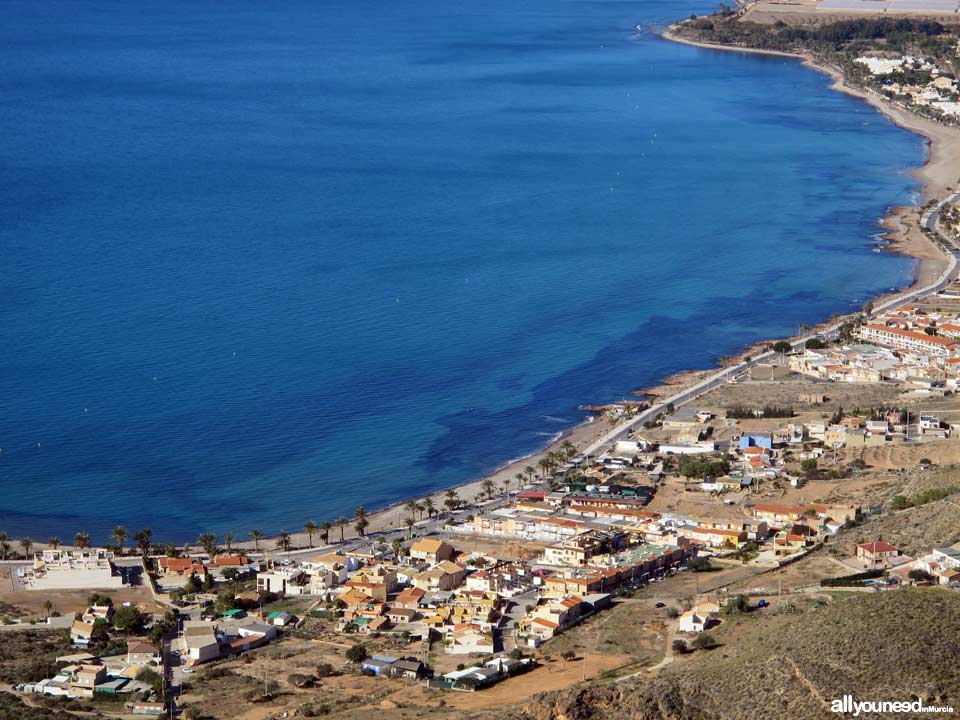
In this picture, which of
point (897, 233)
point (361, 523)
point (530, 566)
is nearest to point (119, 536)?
point (361, 523)

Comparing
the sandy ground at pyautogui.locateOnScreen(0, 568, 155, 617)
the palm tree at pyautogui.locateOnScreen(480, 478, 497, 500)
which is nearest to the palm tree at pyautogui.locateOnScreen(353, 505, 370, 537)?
the palm tree at pyautogui.locateOnScreen(480, 478, 497, 500)

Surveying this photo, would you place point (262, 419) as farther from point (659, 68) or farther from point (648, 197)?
point (659, 68)

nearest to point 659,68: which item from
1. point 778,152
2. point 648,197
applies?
point 778,152

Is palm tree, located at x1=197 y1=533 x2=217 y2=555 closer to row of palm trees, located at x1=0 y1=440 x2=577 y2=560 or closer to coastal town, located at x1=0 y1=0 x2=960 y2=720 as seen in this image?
row of palm trees, located at x1=0 y1=440 x2=577 y2=560

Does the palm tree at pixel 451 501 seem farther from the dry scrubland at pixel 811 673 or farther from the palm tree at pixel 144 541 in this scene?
the dry scrubland at pixel 811 673

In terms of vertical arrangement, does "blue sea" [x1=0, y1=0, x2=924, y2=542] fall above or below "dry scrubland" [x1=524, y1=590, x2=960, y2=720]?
below

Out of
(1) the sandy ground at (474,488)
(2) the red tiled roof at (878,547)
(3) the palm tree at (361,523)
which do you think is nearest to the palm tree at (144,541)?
(1) the sandy ground at (474,488)

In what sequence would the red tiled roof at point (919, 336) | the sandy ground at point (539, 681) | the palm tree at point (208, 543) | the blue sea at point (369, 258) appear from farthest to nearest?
the red tiled roof at point (919, 336)
the blue sea at point (369, 258)
the palm tree at point (208, 543)
the sandy ground at point (539, 681)
